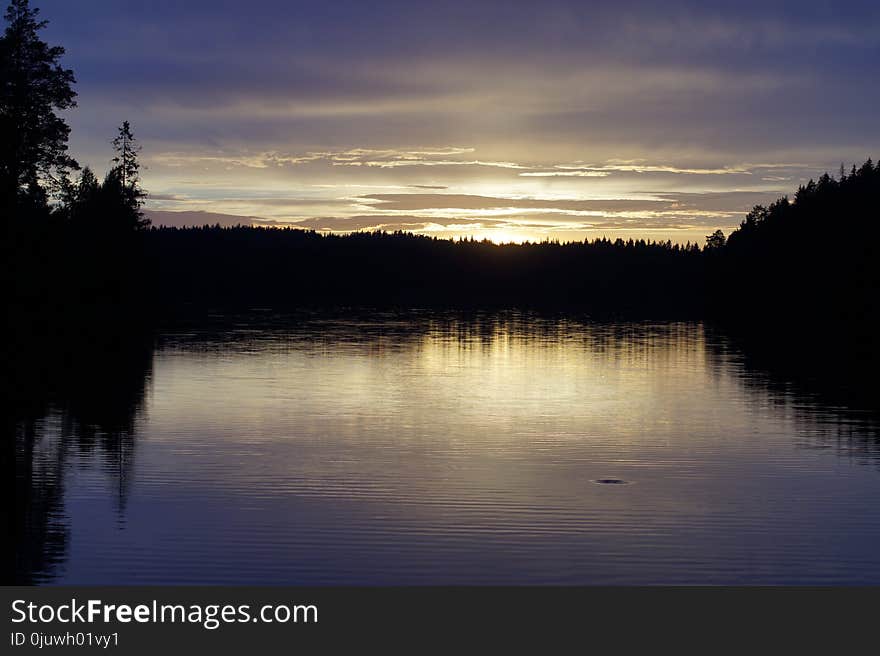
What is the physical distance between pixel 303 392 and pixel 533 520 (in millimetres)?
21122

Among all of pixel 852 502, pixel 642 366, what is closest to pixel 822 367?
pixel 642 366

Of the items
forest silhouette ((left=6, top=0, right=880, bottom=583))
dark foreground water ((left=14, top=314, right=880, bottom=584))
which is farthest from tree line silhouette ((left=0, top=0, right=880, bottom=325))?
dark foreground water ((left=14, top=314, right=880, bottom=584))

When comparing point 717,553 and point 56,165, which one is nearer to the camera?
point 717,553

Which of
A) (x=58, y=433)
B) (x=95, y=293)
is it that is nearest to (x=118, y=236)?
(x=95, y=293)

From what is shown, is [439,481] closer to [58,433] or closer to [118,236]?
[58,433]

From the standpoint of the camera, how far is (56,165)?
55.9 metres

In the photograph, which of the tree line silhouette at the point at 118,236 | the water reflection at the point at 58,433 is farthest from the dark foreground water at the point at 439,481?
the tree line silhouette at the point at 118,236

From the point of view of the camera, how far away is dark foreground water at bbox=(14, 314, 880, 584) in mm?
15914

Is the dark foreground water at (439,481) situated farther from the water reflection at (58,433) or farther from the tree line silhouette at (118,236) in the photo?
the tree line silhouette at (118,236)

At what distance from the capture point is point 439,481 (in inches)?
876

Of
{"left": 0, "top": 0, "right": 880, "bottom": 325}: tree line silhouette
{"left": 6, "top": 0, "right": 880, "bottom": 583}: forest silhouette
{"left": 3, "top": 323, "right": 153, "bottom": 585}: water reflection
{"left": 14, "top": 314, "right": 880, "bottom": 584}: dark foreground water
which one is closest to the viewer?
{"left": 14, "top": 314, "right": 880, "bottom": 584}: dark foreground water

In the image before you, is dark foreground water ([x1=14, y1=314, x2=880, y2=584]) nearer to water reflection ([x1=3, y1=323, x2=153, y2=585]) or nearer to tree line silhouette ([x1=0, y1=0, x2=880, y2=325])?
water reflection ([x1=3, y1=323, x2=153, y2=585])

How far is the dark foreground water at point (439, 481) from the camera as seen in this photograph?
15.9 meters

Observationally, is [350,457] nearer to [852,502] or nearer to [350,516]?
[350,516]
